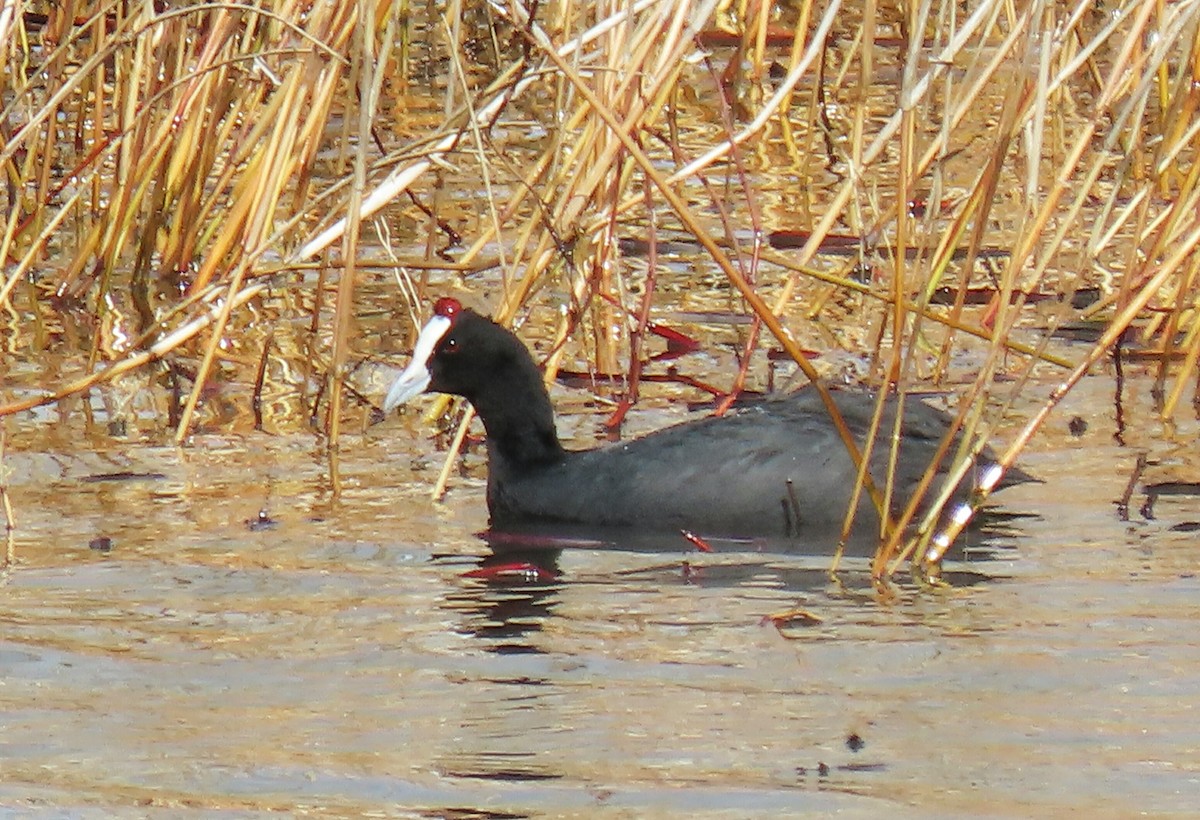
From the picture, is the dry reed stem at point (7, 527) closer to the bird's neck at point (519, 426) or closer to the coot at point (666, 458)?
the coot at point (666, 458)

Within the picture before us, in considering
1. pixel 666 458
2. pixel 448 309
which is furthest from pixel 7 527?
pixel 666 458

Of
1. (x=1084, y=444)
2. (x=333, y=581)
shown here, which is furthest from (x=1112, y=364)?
(x=333, y=581)

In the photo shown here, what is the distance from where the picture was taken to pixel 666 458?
546 cm

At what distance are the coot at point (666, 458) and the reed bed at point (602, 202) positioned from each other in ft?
0.56

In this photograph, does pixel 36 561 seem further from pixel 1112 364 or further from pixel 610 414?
pixel 1112 364

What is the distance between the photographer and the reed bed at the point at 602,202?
4.40 meters

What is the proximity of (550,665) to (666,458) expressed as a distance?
4.68 ft

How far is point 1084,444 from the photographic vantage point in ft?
19.0

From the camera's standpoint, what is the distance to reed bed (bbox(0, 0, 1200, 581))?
14.4 ft

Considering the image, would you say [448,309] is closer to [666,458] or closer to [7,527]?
[666,458]

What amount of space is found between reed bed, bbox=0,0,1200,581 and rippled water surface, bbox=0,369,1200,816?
302 millimetres

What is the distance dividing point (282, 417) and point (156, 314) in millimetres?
1263

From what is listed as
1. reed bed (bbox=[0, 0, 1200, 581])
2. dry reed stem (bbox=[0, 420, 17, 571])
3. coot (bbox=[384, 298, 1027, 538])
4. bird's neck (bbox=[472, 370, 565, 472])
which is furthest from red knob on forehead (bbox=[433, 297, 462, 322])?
dry reed stem (bbox=[0, 420, 17, 571])

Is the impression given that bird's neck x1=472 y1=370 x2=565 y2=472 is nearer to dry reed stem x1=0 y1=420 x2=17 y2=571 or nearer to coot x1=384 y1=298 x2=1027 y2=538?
coot x1=384 y1=298 x2=1027 y2=538
